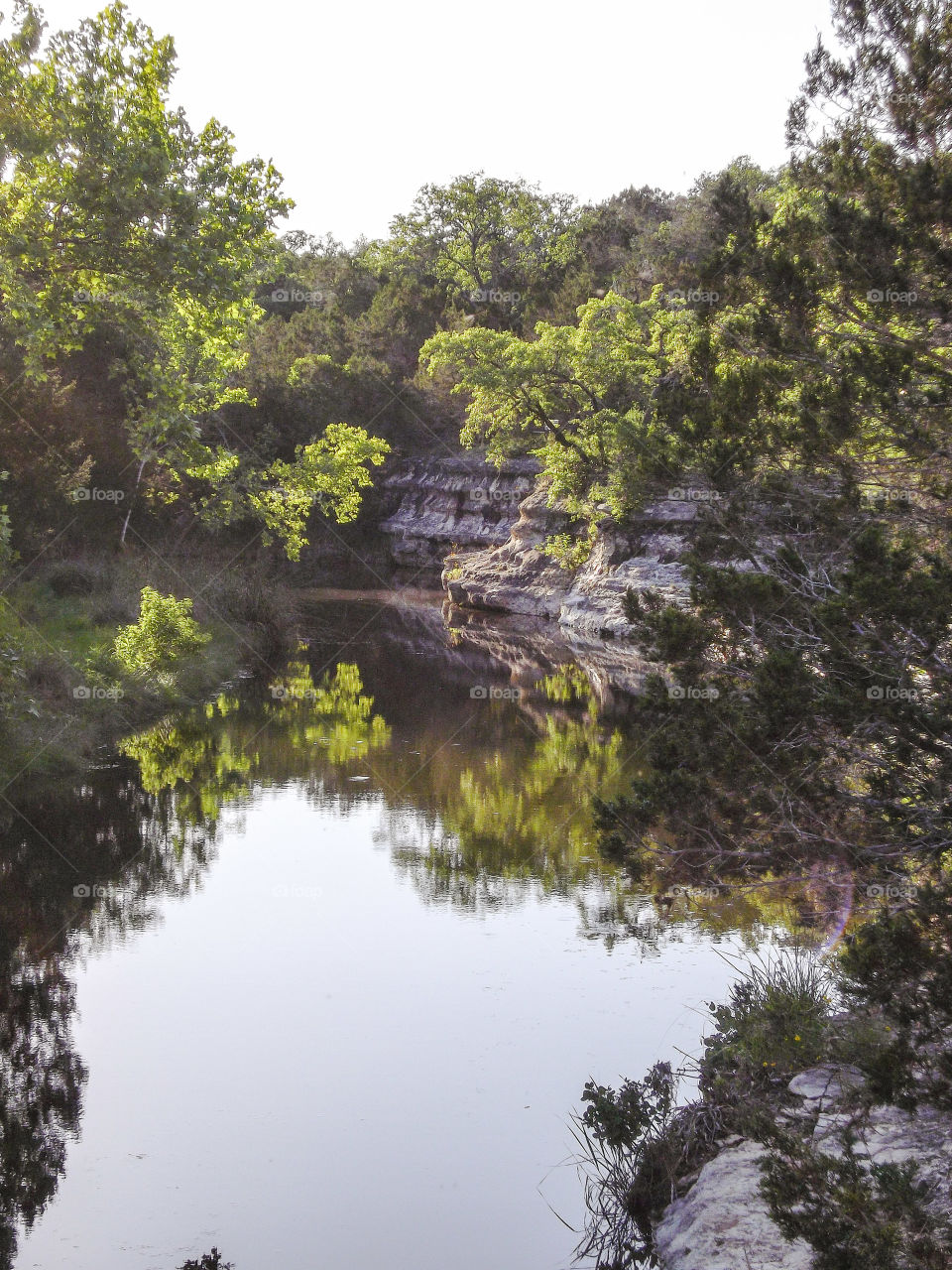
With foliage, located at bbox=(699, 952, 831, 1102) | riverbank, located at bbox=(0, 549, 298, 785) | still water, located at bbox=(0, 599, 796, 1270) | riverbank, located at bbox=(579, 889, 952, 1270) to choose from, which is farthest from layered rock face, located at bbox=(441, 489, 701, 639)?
riverbank, located at bbox=(579, 889, 952, 1270)

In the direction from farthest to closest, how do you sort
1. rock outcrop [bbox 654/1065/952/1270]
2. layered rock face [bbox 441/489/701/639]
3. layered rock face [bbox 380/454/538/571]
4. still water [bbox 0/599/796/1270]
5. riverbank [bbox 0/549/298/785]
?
layered rock face [bbox 380/454/538/571]
layered rock face [bbox 441/489/701/639]
riverbank [bbox 0/549/298/785]
still water [bbox 0/599/796/1270]
rock outcrop [bbox 654/1065/952/1270]

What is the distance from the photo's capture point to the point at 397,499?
5753 cm

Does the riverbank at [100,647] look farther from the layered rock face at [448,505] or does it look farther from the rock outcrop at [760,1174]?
the layered rock face at [448,505]

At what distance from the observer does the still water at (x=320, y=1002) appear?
7.07 meters

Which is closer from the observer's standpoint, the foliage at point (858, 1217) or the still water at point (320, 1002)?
the foliage at point (858, 1217)

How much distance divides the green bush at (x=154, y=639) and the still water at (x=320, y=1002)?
258 centimetres

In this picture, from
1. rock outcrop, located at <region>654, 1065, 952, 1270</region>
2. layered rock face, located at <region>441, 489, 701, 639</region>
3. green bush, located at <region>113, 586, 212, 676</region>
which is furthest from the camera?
layered rock face, located at <region>441, 489, 701, 639</region>

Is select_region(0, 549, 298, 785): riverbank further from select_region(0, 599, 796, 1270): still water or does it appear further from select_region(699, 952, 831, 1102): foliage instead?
select_region(699, 952, 831, 1102): foliage

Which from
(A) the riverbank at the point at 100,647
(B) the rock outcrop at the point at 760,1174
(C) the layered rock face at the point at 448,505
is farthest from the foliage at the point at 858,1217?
(C) the layered rock face at the point at 448,505

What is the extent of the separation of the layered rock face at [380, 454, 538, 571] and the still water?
3172 cm

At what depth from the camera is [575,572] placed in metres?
41.4

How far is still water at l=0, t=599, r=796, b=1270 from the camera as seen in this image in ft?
23.2

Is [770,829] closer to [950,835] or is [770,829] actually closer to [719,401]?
[950,835]

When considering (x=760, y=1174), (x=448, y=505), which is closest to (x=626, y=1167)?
(x=760, y=1174)
